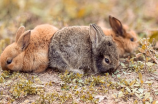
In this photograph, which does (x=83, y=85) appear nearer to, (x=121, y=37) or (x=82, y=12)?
(x=121, y=37)

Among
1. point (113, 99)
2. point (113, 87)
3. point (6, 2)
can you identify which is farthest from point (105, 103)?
point (6, 2)

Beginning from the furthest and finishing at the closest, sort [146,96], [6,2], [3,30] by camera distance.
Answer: [6,2]
[3,30]
[146,96]

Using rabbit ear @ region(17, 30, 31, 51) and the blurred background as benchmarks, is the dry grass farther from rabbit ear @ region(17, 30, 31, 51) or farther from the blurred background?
the blurred background

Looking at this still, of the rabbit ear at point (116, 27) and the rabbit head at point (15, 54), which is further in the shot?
the rabbit ear at point (116, 27)

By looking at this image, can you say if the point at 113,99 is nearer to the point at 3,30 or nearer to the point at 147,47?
the point at 147,47

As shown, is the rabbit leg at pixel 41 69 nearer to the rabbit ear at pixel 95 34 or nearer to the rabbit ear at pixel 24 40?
the rabbit ear at pixel 24 40

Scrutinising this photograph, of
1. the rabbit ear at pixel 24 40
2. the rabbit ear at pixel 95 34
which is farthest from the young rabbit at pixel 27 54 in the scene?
the rabbit ear at pixel 95 34

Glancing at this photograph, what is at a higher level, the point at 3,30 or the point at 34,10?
the point at 34,10

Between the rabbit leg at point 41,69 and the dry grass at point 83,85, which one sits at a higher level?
the rabbit leg at point 41,69
